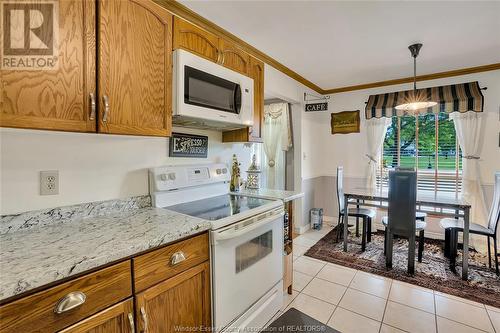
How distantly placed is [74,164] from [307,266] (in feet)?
8.01

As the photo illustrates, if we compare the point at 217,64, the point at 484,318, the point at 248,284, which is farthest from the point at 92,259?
the point at 484,318

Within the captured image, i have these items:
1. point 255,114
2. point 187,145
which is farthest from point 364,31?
point 187,145

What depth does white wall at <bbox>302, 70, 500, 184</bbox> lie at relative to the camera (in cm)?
317

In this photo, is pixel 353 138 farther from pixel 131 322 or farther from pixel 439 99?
pixel 131 322

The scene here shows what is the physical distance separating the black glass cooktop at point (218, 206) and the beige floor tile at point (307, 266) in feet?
4.09

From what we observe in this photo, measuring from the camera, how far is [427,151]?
367 cm

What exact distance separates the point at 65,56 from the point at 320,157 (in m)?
4.03

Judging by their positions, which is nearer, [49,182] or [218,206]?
[49,182]

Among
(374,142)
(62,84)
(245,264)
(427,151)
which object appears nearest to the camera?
(62,84)

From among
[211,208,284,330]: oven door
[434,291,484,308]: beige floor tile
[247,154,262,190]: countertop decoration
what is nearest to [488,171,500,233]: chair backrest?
[434,291,484,308]: beige floor tile

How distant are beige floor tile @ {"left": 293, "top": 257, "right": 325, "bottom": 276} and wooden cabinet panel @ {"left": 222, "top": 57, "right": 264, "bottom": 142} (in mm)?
1525

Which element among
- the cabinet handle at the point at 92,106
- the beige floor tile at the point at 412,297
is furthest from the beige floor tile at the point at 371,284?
the cabinet handle at the point at 92,106

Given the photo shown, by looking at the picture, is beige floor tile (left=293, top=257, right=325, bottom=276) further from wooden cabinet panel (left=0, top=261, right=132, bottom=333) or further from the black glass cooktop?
wooden cabinet panel (left=0, top=261, right=132, bottom=333)

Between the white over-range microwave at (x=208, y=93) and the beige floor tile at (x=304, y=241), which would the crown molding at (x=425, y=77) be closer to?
the beige floor tile at (x=304, y=241)
